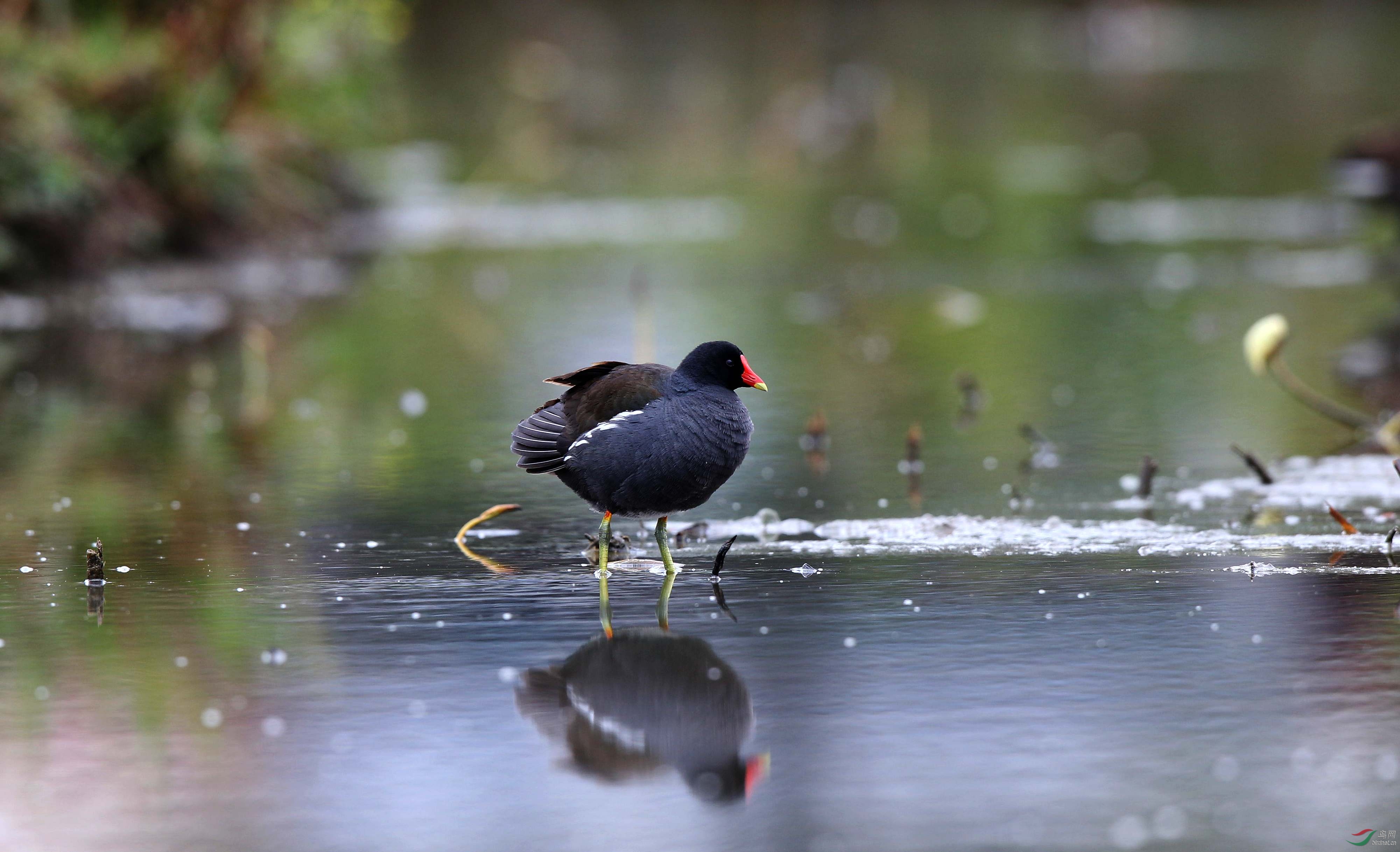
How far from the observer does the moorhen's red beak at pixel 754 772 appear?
5.33 m

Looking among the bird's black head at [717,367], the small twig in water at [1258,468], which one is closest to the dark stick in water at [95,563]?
the bird's black head at [717,367]

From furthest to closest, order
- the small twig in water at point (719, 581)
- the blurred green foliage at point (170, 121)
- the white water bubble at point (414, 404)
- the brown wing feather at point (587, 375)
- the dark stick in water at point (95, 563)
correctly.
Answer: the blurred green foliage at point (170, 121)
the white water bubble at point (414, 404)
the brown wing feather at point (587, 375)
the dark stick in water at point (95, 563)
the small twig in water at point (719, 581)

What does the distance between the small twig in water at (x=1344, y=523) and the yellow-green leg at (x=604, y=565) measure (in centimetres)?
265

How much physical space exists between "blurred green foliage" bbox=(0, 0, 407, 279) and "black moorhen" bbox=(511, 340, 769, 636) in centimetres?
995

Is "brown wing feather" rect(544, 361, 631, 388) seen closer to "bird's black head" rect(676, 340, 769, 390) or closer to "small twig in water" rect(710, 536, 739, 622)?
"bird's black head" rect(676, 340, 769, 390)

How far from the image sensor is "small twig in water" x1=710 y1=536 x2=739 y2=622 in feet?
23.3

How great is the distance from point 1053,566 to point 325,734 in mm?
3008

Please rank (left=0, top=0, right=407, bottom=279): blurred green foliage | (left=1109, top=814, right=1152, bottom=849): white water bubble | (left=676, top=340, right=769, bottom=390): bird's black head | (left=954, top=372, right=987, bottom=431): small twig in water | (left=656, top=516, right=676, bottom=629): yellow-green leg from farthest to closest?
(left=0, top=0, right=407, bottom=279): blurred green foliage → (left=954, top=372, right=987, bottom=431): small twig in water → (left=676, top=340, right=769, bottom=390): bird's black head → (left=656, top=516, right=676, bottom=629): yellow-green leg → (left=1109, top=814, right=1152, bottom=849): white water bubble

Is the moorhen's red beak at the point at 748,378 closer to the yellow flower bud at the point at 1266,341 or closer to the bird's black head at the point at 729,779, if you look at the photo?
the bird's black head at the point at 729,779

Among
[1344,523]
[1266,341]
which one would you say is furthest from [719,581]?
[1266,341]

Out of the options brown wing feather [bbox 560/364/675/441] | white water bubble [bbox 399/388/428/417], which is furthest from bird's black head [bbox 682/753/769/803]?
white water bubble [bbox 399/388/428/417]

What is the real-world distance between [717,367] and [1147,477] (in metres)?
A: 2.35

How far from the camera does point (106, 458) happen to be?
1073 centimetres

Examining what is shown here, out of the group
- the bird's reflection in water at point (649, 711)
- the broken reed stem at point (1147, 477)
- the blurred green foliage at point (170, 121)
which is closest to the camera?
the bird's reflection in water at point (649, 711)
